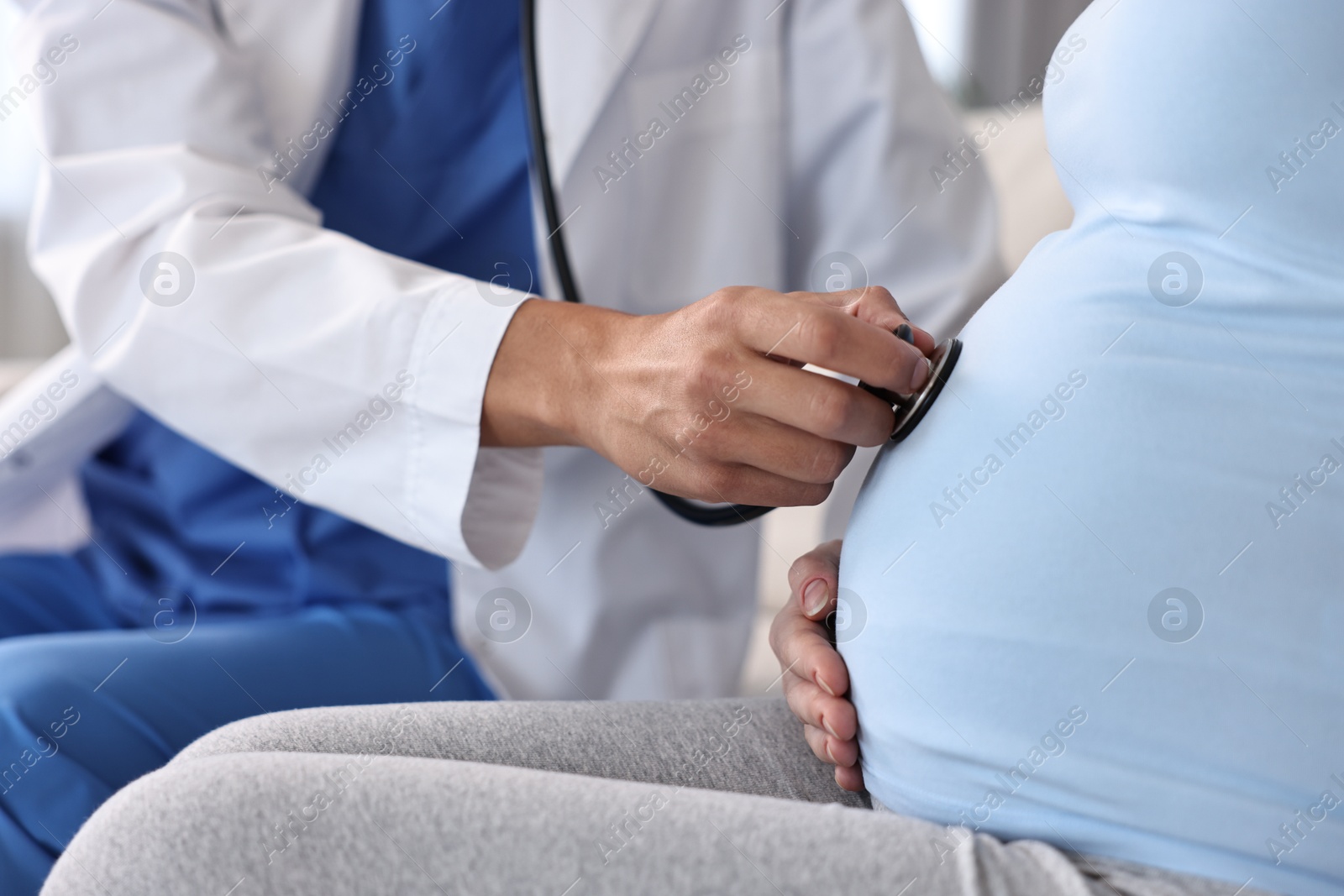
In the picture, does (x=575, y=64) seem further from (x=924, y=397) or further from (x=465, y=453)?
(x=924, y=397)

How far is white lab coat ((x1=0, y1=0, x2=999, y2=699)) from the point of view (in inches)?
28.2

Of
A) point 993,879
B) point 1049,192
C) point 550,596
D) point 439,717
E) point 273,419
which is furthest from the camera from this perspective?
point 1049,192

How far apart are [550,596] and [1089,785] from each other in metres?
0.58

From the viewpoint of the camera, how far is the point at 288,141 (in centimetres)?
91

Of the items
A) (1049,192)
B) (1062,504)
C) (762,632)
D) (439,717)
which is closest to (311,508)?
(439,717)

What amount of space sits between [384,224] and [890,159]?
48 centimetres

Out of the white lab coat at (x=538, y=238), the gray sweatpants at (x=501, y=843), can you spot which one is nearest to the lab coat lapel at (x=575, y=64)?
the white lab coat at (x=538, y=238)

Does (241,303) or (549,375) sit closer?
(549,375)

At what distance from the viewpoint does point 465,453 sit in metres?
0.66

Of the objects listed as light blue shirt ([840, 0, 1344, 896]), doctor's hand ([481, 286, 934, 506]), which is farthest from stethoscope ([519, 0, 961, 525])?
light blue shirt ([840, 0, 1344, 896])

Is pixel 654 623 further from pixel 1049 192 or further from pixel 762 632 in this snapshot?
pixel 1049 192

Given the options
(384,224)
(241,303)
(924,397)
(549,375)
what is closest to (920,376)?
→ (924,397)

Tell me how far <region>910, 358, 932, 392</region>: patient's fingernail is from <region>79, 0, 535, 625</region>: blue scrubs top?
53 cm

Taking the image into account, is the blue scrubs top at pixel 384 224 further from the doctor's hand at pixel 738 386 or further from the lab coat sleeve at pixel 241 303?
the doctor's hand at pixel 738 386
